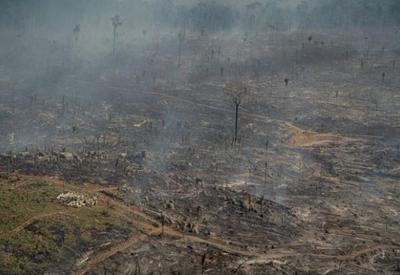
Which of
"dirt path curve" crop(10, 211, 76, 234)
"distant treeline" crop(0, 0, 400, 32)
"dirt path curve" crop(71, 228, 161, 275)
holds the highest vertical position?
"distant treeline" crop(0, 0, 400, 32)

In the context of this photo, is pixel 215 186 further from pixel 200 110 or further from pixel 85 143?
pixel 200 110

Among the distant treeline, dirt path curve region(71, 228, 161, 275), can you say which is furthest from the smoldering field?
the distant treeline

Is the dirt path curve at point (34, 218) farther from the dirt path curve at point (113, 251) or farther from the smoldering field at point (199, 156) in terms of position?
the dirt path curve at point (113, 251)

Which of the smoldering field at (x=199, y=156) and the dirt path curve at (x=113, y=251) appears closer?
the dirt path curve at (x=113, y=251)

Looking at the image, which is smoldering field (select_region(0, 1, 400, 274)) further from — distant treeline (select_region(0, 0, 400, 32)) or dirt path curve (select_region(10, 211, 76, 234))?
distant treeline (select_region(0, 0, 400, 32))

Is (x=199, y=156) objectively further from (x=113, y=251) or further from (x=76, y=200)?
(x=113, y=251)

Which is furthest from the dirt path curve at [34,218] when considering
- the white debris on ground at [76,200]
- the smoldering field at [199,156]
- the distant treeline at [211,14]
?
the distant treeline at [211,14]
